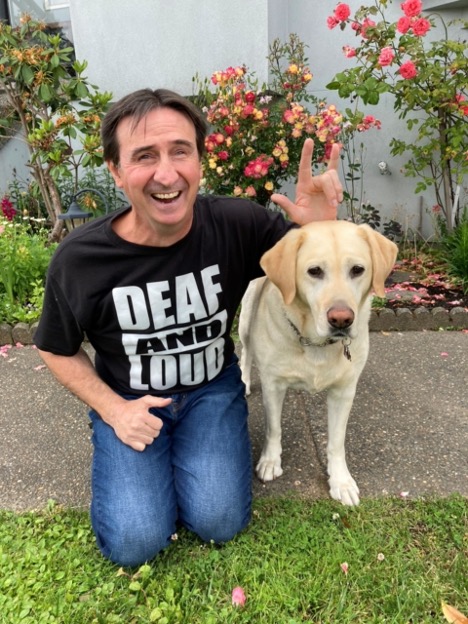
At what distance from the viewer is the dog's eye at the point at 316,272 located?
1.83 meters

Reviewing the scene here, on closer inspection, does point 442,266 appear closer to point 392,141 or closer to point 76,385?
point 392,141

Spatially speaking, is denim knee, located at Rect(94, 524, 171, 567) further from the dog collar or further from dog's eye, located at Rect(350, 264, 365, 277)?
dog's eye, located at Rect(350, 264, 365, 277)

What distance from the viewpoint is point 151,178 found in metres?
1.72

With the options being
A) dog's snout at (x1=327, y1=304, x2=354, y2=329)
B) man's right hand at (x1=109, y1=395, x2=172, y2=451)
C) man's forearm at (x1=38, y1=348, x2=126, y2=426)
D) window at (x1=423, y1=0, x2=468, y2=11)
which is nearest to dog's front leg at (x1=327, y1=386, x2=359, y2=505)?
dog's snout at (x1=327, y1=304, x2=354, y2=329)

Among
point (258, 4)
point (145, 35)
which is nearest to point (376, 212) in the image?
point (258, 4)

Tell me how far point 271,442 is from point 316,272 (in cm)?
93

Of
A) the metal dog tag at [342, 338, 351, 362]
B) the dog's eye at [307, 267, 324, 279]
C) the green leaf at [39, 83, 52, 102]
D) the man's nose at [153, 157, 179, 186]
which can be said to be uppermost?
the green leaf at [39, 83, 52, 102]

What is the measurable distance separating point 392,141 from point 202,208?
3665mm

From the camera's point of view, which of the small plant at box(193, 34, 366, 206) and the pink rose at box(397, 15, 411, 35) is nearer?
the pink rose at box(397, 15, 411, 35)

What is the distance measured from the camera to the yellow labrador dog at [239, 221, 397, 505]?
1808 millimetres

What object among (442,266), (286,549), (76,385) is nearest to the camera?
(286,549)

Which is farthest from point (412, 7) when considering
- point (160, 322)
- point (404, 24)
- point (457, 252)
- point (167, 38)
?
point (160, 322)

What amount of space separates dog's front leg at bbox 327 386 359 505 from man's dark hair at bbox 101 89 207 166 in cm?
131

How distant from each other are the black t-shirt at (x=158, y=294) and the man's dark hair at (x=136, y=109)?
1.01 ft
